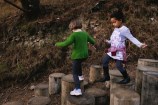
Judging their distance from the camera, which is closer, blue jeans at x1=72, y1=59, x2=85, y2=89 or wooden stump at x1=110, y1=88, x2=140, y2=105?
wooden stump at x1=110, y1=88, x2=140, y2=105

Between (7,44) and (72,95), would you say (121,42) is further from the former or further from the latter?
(7,44)

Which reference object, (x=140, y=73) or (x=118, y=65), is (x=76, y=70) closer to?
(x=118, y=65)

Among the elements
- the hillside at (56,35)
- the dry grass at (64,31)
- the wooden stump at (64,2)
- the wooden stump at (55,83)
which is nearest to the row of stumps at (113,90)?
the wooden stump at (55,83)

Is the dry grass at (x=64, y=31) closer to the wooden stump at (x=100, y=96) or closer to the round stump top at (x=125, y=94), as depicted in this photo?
the wooden stump at (x=100, y=96)

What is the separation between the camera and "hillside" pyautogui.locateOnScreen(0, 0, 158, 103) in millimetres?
7383

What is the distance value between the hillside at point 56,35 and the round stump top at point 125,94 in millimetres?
2165

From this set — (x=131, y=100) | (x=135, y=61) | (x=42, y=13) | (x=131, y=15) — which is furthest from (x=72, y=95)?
(x=42, y=13)

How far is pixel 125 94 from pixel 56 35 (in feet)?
13.4

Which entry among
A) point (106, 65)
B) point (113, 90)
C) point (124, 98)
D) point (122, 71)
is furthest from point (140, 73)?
point (124, 98)

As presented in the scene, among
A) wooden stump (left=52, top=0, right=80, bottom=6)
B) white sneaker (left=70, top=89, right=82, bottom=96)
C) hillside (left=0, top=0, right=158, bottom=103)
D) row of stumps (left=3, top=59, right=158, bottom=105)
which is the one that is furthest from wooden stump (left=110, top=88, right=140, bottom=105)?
wooden stump (left=52, top=0, right=80, bottom=6)

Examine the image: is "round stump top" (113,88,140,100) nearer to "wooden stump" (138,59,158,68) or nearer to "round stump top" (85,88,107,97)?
"round stump top" (85,88,107,97)

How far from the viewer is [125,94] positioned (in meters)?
4.36

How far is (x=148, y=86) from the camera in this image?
467 centimetres

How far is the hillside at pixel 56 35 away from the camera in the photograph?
7.38 metres
